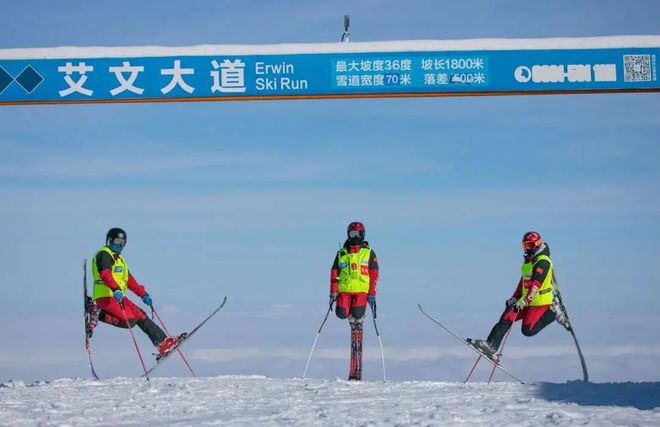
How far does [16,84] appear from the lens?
1506 centimetres

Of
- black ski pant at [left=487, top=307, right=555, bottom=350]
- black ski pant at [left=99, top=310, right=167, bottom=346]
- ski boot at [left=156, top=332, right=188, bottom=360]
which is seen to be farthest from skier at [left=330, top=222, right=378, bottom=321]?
black ski pant at [left=99, top=310, right=167, bottom=346]

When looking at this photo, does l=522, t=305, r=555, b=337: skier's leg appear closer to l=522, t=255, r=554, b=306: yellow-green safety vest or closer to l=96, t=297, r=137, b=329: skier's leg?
l=522, t=255, r=554, b=306: yellow-green safety vest

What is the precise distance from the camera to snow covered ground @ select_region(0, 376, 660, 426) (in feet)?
33.7

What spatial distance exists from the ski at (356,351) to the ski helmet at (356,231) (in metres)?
1.23

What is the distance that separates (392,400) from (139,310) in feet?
18.5

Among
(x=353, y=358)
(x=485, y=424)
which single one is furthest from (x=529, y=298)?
(x=485, y=424)

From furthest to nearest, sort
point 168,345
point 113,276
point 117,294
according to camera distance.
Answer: point 168,345 < point 113,276 < point 117,294

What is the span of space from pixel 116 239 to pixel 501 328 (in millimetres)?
5982

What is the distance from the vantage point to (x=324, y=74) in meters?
14.8

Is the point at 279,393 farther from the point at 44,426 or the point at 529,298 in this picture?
the point at 529,298

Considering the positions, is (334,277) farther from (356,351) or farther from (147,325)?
(147,325)

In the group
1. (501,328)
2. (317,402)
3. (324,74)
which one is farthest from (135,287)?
(501,328)

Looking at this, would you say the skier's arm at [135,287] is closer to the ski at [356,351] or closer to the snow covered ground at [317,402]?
the snow covered ground at [317,402]

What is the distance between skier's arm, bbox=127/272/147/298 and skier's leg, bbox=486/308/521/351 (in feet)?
17.9
